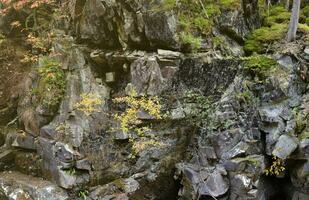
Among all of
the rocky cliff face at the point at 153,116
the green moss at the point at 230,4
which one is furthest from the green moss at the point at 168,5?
the green moss at the point at 230,4

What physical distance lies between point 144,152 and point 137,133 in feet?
2.18

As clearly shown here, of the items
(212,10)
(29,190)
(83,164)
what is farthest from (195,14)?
(29,190)

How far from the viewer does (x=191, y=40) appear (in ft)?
37.4

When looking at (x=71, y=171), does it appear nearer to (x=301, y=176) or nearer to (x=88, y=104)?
(x=88, y=104)

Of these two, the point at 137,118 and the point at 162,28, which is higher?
the point at 162,28

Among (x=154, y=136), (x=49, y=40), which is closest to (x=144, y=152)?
(x=154, y=136)

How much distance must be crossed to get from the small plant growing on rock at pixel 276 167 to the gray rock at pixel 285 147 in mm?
212

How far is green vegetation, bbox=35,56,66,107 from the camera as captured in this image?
11.7 m

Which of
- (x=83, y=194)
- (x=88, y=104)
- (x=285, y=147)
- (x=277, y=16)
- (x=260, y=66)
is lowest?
(x=83, y=194)

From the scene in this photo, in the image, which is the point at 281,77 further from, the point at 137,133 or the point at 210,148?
the point at 137,133

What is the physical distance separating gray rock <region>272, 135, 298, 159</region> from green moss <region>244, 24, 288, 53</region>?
3.59 m

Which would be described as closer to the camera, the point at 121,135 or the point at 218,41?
the point at 121,135

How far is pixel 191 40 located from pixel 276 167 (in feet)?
15.6

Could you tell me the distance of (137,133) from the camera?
37.7ft
